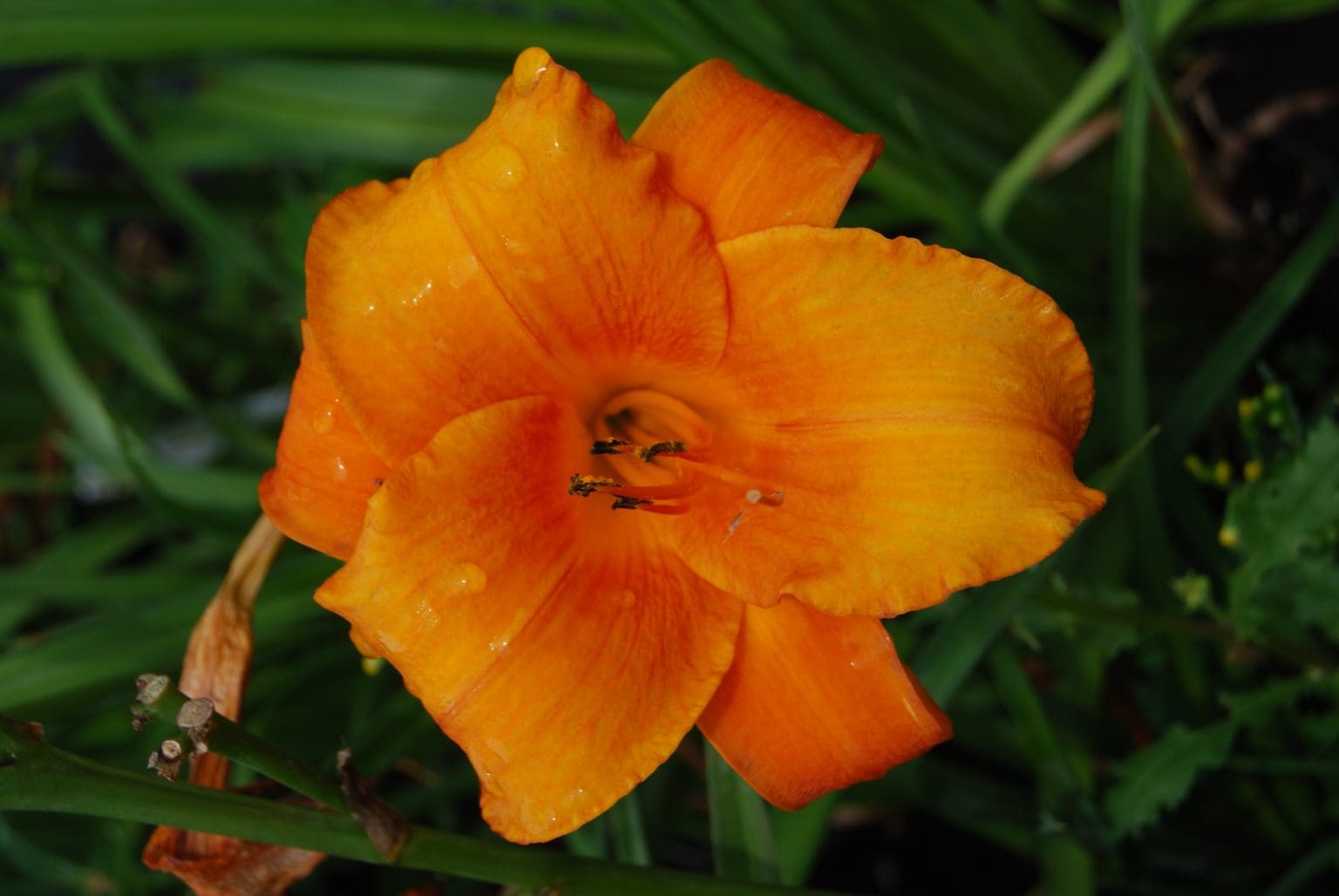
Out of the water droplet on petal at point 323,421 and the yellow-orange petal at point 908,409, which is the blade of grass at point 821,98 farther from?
the water droplet on petal at point 323,421

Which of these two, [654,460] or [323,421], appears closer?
[323,421]

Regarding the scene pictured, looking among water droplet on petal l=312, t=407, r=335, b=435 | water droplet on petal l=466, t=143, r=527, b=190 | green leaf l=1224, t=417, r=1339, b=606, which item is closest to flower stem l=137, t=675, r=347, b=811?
water droplet on petal l=312, t=407, r=335, b=435

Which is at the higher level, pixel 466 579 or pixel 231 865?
pixel 466 579

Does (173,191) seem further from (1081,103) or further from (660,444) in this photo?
(1081,103)

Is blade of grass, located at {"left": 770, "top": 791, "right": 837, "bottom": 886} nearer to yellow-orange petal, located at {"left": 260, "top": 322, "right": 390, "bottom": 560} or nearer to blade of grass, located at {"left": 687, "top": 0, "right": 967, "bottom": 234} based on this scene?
yellow-orange petal, located at {"left": 260, "top": 322, "right": 390, "bottom": 560}

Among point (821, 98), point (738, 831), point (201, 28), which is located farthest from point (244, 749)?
point (201, 28)

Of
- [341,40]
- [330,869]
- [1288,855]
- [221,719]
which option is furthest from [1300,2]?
[330,869]

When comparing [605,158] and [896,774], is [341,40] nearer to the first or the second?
[605,158]
